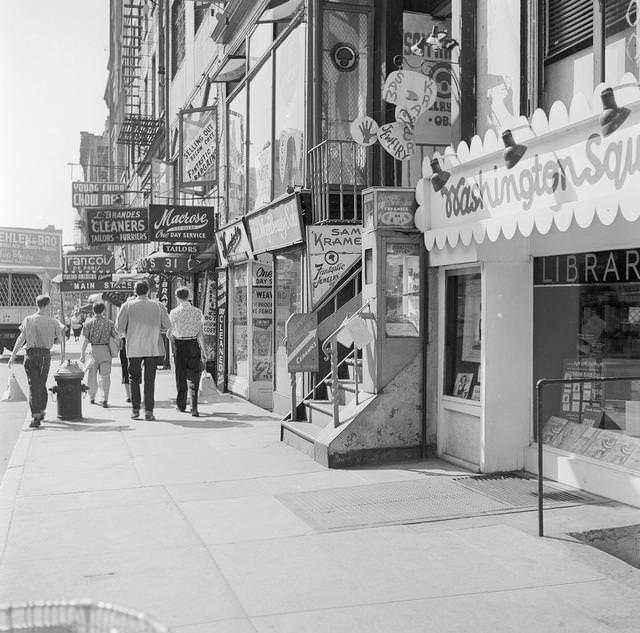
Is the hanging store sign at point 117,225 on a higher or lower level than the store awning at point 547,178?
higher

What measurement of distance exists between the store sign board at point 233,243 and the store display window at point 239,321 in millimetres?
272

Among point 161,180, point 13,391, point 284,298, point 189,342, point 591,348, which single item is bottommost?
point 13,391

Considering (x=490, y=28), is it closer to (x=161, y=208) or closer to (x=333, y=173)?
(x=333, y=173)

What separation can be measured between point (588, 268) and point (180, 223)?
37.4ft

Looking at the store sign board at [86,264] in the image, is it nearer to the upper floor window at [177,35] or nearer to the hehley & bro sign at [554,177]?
the upper floor window at [177,35]

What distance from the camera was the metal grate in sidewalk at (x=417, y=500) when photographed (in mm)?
6180

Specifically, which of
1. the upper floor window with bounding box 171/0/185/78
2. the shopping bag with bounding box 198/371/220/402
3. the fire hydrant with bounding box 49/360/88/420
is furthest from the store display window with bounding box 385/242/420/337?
the upper floor window with bounding box 171/0/185/78

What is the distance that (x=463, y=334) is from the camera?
830 cm

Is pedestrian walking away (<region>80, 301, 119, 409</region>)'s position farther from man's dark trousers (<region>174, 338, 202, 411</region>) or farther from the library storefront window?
the library storefront window

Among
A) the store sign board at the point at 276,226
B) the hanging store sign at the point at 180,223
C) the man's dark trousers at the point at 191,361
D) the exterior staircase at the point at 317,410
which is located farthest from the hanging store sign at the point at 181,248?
the exterior staircase at the point at 317,410

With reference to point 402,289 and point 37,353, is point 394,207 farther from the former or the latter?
point 37,353

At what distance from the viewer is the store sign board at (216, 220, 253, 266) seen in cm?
1429

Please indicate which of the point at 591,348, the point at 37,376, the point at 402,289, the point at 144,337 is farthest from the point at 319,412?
the point at 37,376

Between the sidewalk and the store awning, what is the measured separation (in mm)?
2166
